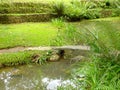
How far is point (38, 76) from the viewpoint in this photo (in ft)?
19.5

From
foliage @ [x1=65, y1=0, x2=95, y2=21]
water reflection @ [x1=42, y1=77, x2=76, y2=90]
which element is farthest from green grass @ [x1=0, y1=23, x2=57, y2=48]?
water reflection @ [x1=42, y1=77, x2=76, y2=90]

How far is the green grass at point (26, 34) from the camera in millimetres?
7573

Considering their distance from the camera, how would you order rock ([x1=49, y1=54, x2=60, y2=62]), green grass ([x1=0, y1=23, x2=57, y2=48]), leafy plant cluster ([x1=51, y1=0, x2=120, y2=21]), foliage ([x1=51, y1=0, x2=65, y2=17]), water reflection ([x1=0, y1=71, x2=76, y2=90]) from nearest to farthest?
water reflection ([x1=0, y1=71, x2=76, y2=90])
rock ([x1=49, y1=54, x2=60, y2=62])
green grass ([x1=0, y1=23, x2=57, y2=48])
foliage ([x1=51, y1=0, x2=65, y2=17])
leafy plant cluster ([x1=51, y1=0, x2=120, y2=21])

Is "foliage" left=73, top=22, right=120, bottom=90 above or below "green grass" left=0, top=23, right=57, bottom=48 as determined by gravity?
above

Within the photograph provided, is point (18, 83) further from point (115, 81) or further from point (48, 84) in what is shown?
point (115, 81)

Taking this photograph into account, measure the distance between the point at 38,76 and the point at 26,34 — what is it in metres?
2.72

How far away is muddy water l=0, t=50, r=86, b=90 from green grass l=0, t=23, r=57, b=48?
115 cm

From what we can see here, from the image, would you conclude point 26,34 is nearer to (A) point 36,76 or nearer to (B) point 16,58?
(B) point 16,58

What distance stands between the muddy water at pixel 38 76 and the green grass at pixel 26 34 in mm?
1152

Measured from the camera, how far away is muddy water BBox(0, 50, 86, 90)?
17.6ft

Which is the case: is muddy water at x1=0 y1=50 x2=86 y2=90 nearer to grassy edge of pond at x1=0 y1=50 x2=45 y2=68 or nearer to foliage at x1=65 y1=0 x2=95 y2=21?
grassy edge of pond at x1=0 y1=50 x2=45 y2=68

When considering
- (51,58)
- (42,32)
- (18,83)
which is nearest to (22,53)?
(51,58)

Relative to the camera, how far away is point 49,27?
9.57 metres

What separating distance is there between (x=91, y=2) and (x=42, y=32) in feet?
14.3
